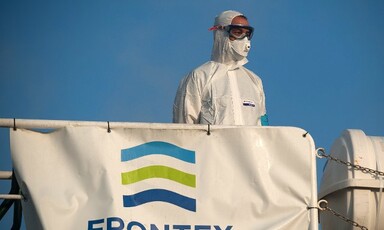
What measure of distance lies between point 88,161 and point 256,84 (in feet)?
9.71

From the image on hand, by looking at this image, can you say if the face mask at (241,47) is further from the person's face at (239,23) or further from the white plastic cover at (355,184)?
the white plastic cover at (355,184)

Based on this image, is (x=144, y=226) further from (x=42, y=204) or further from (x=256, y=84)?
(x=256, y=84)

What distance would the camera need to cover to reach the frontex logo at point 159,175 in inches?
424

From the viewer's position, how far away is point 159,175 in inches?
428

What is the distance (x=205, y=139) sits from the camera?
36.4 ft

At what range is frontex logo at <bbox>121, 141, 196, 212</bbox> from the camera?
1078cm

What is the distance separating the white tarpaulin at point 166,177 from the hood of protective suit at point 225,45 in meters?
2.26

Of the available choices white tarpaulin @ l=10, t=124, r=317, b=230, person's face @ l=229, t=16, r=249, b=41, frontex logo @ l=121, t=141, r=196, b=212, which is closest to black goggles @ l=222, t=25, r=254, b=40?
person's face @ l=229, t=16, r=249, b=41

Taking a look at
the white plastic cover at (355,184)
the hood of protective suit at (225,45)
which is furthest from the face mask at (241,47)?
the white plastic cover at (355,184)

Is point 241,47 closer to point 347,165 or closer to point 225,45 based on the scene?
point 225,45

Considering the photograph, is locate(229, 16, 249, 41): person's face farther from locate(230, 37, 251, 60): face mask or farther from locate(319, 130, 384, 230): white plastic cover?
locate(319, 130, 384, 230): white plastic cover

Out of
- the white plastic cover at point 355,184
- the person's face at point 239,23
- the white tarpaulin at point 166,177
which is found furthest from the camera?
the person's face at point 239,23

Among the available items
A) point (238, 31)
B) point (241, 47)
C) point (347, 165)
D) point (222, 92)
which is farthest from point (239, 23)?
point (347, 165)

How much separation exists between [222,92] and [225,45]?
71 cm
